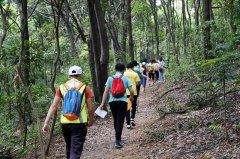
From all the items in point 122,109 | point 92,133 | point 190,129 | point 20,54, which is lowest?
point 92,133

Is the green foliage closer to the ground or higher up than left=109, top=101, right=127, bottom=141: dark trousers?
closer to the ground

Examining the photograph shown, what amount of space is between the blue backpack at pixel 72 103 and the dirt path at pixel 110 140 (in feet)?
7.52

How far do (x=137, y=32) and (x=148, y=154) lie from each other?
46.6m

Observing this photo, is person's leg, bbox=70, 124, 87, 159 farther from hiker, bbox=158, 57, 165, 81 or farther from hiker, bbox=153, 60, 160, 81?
hiker, bbox=153, 60, 160, 81

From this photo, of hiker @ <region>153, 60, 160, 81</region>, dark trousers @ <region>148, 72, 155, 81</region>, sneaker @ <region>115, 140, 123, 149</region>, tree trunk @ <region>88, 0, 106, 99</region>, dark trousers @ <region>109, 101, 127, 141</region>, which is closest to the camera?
dark trousers @ <region>109, 101, 127, 141</region>

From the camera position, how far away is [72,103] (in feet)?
16.8

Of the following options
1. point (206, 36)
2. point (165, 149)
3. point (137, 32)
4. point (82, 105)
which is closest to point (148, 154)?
point (165, 149)

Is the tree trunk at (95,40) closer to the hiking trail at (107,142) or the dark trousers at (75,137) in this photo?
the hiking trail at (107,142)

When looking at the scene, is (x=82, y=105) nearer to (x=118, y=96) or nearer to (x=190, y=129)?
(x=118, y=96)

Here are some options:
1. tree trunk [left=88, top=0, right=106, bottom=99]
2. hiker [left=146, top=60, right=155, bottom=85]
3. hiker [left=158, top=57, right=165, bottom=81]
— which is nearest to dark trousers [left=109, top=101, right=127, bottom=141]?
tree trunk [left=88, top=0, right=106, bottom=99]

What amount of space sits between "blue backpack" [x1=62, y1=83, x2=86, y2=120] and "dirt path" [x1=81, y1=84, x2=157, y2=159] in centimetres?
229

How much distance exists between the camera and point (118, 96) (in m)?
7.74

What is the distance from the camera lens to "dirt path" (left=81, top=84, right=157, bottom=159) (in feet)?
24.8

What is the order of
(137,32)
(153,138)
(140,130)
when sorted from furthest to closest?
(137,32)
(140,130)
(153,138)
